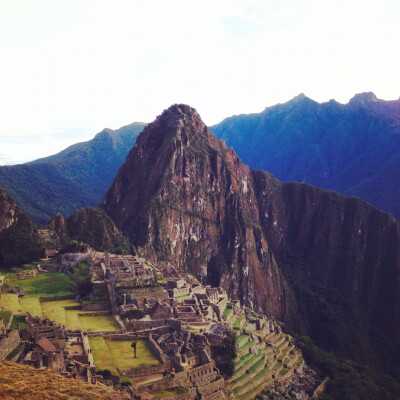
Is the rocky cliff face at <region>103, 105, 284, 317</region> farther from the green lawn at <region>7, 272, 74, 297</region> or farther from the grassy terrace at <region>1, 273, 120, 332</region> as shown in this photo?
the grassy terrace at <region>1, 273, 120, 332</region>

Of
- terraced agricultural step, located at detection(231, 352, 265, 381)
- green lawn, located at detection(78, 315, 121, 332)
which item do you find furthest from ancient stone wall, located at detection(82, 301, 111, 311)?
terraced agricultural step, located at detection(231, 352, 265, 381)

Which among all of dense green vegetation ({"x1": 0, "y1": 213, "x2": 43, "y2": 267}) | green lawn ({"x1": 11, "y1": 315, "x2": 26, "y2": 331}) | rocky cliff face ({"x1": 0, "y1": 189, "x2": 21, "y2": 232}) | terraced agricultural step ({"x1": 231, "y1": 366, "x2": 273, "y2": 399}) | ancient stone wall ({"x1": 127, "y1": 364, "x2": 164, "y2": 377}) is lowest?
terraced agricultural step ({"x1": 231, "y1": 366, "x2": 273, "y2": 399})

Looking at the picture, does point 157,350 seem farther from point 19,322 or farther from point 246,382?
point 19,322

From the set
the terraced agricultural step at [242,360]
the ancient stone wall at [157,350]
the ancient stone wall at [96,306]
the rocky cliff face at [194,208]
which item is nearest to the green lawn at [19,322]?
the ancient stone wall at [96,306]

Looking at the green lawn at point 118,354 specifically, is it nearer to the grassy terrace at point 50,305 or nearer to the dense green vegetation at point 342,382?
the grassy terrace at point 50,305

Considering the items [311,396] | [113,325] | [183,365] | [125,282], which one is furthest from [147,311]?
[311,396]

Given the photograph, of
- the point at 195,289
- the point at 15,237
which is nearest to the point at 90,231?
the point at 15,237
